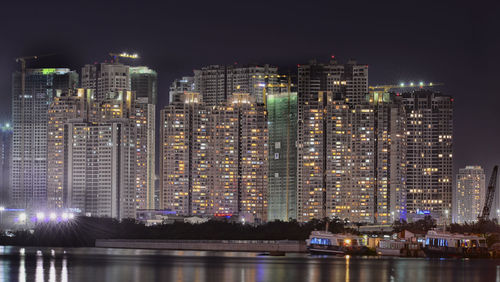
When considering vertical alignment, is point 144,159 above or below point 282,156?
below

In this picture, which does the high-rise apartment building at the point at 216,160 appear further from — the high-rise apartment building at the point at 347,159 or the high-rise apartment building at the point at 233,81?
the high-rise apartment building at the point at 233,81

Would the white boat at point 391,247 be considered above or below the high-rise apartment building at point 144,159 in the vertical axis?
below

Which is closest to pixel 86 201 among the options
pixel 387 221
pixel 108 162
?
pixel 108 162

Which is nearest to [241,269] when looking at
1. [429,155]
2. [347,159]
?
[347,159]

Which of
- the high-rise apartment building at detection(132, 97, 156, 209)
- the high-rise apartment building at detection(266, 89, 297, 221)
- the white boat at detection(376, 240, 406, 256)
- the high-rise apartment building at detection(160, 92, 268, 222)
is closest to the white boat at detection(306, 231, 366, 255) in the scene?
the white boat at detection(376, 240, 406, 256)

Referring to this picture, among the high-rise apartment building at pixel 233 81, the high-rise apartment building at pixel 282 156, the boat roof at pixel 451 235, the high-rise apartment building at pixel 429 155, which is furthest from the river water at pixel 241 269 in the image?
the high-rise apartment building at pixel 233 81

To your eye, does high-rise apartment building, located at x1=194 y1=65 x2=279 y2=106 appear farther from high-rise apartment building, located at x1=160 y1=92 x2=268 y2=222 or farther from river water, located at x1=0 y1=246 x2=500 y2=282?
river water, located at x1=0 y1=246 x2=500 y2=282

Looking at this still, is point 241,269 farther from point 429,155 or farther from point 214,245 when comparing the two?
point 429,155
